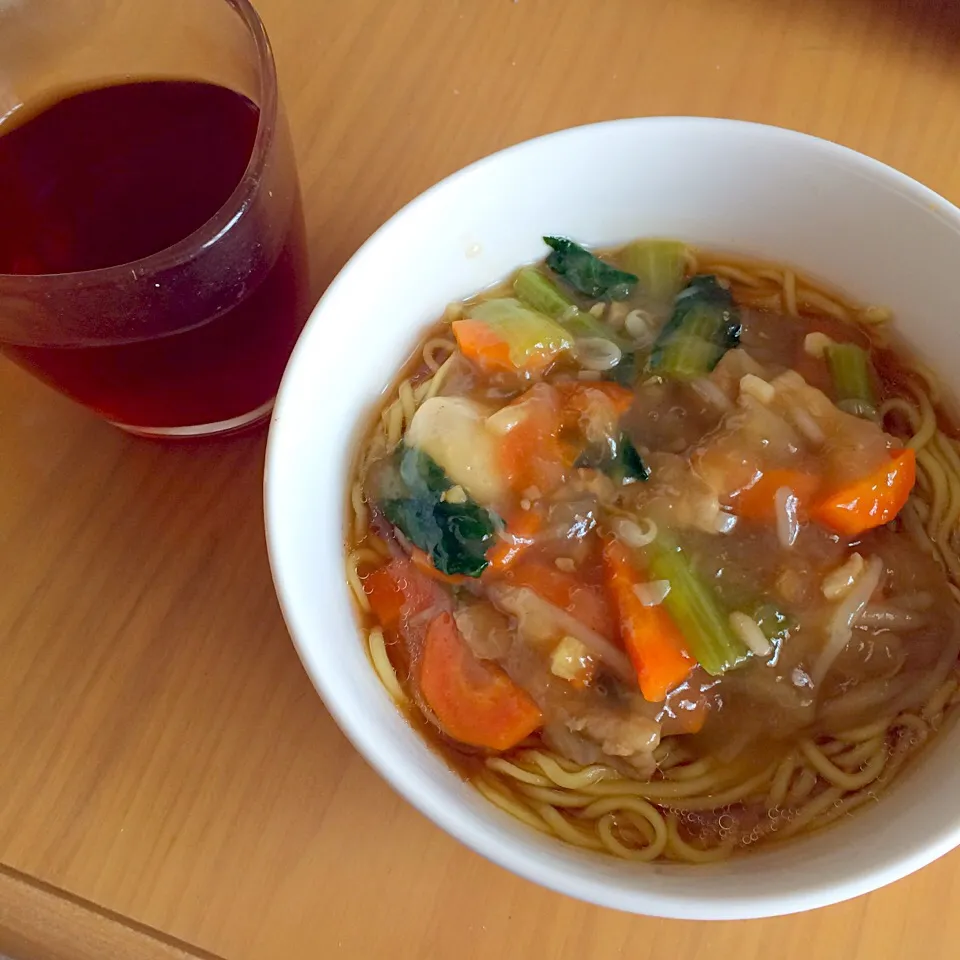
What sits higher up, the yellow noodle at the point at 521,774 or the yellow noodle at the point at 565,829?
the yellow noodle at the point at 565,829

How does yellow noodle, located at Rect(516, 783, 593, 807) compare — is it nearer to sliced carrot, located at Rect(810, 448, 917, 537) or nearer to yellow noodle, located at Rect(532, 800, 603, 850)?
yellow noodle, located at Rect(532, 800, 603, 850)

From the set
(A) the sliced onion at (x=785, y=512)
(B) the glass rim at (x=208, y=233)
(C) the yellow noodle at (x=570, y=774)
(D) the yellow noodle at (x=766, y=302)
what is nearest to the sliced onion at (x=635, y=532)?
(A) the sliced onion at (x=785, y=512)

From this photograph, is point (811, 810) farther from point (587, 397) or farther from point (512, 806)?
point (587, 397)

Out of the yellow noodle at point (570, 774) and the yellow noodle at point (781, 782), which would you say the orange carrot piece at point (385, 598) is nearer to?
the yellow noodle at point (570, 774)

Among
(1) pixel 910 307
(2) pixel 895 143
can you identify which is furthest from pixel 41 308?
(2) pixel 895 143

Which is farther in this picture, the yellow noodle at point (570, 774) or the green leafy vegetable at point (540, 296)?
the green leafy vegetable at point (540, 296)

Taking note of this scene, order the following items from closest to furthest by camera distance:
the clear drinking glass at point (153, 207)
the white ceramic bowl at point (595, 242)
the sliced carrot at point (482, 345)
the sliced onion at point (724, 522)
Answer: the white ceramic bowl at point (595, 242), the clear drinking glass at point (153, 207), the sliced onion at point (724, 522), the sliced carrot at point (482, 345)

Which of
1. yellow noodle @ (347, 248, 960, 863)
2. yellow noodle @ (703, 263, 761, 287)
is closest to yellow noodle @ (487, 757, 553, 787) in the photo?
yellow noodle @ (347, 248, 960, 863)
